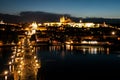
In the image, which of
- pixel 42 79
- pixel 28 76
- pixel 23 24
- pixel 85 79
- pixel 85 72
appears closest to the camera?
pixel 28 76

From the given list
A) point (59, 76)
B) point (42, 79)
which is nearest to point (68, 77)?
point (59, 76)

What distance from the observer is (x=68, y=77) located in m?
24.0

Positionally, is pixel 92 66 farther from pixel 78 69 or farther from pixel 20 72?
pixel 20 72

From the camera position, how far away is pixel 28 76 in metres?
20.2

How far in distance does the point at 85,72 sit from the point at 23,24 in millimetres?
90950

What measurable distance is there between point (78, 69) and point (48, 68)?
7.87 feet

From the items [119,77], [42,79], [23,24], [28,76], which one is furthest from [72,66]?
[23,24]

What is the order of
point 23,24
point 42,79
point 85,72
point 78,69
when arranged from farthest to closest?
1. point 23,24
2. point 78,69
3. point 85,72
4. point 42,79

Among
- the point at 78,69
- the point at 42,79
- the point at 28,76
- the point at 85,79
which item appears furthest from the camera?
the point at 78,69

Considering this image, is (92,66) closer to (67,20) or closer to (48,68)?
(48,68)

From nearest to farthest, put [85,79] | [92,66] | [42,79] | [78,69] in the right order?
[42,79]
[85,79]
[78,69]
[92,66]

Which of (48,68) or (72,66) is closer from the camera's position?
(48,68)

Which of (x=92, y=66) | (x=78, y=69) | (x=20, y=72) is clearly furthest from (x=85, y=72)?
(x=20, y=72)

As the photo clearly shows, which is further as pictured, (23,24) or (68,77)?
(23,24)
